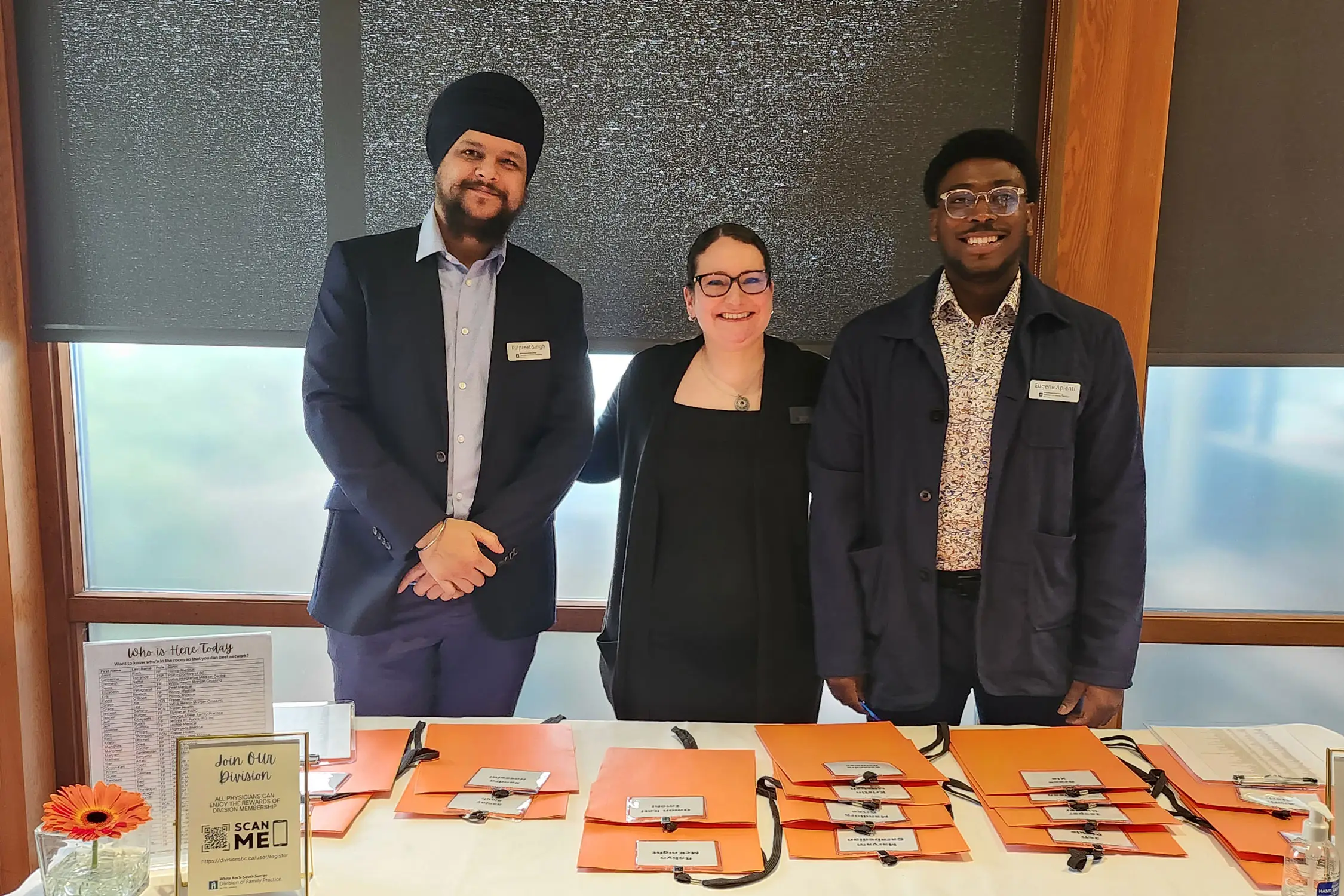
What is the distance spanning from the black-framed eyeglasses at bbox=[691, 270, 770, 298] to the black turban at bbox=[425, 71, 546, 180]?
0.51 m

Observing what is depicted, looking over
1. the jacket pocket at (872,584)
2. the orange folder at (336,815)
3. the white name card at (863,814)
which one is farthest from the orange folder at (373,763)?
the jacket pocket at (872,584)

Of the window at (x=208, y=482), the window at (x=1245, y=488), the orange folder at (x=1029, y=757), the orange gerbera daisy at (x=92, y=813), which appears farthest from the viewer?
the window at (x=208, y=482)

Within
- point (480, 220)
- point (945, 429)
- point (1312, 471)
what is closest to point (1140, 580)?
point (945, 429)

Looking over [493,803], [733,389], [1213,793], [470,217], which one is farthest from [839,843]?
[470,217]

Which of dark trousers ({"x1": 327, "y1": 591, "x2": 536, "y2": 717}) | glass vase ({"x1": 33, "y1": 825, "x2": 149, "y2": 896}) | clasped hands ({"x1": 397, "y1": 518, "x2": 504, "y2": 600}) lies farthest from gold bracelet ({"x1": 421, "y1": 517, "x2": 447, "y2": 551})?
glass vase ({"x1": 33, "y1": 825, "x2": 149, "y2": 896})

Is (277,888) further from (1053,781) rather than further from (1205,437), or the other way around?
(1205,437)

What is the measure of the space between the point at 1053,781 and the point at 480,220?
4.84 feet

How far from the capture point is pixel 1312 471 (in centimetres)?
243

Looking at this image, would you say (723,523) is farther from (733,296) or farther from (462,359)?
(462,359)

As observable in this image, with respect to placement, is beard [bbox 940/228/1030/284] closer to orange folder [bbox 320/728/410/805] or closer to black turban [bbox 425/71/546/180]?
black turban [bbox 425/71/546/180]

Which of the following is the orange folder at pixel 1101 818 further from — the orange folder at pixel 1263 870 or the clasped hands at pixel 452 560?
the clasped hands at pixel 452 560

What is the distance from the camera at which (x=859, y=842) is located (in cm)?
120

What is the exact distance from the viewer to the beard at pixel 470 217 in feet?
5.94

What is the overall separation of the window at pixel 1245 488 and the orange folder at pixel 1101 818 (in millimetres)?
1373
